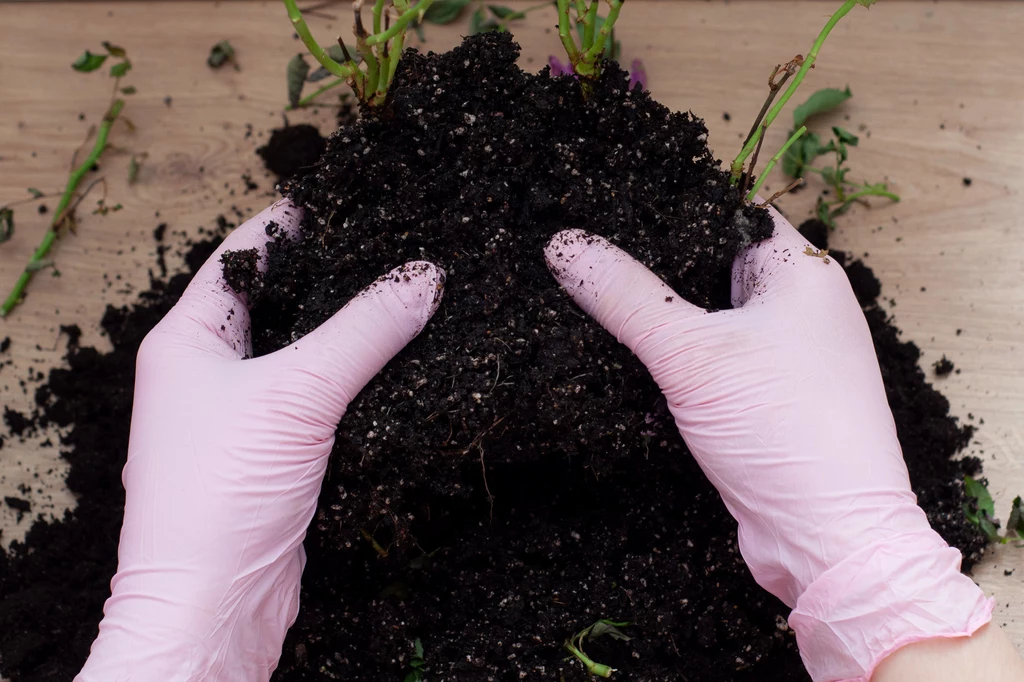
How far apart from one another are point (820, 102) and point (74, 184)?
1367 mm

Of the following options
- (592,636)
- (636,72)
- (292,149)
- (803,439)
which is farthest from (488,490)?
(636,72)

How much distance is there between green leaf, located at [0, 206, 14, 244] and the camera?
4.39ft

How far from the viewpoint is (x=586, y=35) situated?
3.08ft

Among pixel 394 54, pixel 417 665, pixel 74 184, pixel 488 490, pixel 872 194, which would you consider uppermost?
pixel 394 54

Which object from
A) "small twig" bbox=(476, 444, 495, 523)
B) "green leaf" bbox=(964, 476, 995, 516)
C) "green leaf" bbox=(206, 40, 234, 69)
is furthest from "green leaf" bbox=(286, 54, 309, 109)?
"green leaf" bbox=(964, 476, 995, 516)

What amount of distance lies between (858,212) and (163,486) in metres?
1.19

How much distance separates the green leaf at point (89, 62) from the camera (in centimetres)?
133

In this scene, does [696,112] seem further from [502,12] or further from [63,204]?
[63,204]

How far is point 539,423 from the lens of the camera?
3.11 feet

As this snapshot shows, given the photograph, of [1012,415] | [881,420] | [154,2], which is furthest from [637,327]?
[154,2]

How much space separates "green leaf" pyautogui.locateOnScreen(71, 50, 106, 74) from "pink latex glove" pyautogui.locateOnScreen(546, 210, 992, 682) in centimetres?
97

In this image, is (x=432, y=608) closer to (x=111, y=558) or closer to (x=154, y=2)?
(x=111, y=558)

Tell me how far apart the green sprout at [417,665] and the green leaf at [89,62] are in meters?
1.17

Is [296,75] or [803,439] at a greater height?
[296,75]
